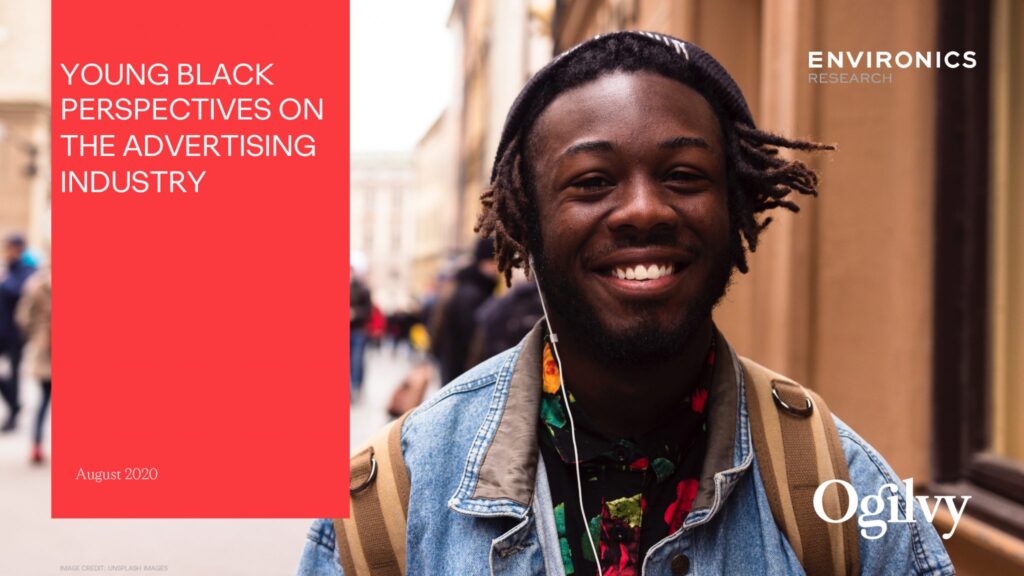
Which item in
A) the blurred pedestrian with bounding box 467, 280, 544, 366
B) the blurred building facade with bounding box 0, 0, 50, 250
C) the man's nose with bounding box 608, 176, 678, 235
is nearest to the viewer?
the man's nose with bounding box 608, 176, 678, 235

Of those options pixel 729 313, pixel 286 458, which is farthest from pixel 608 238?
pixel 729 313

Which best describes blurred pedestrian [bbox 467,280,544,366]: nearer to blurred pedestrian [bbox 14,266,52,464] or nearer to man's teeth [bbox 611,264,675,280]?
blurred pedestrian [bbox 14,266,52,464]

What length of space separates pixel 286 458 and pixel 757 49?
3497 millimetres

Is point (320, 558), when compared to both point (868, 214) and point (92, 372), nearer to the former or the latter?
point (92, 372)

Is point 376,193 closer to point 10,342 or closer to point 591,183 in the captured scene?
point 591,183

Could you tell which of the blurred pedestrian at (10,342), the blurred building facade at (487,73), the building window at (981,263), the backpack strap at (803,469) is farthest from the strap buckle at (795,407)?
the blurred building facade at (487,73)

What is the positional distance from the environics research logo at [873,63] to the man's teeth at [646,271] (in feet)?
4.40

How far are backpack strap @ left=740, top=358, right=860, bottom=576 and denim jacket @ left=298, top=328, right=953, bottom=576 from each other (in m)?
0.02

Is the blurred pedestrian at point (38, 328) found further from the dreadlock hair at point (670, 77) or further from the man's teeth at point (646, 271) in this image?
the man's teeth at point (646, 271)

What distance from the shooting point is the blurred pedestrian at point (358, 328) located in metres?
9.95

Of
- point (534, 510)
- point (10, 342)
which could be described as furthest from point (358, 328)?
point (534, 510)

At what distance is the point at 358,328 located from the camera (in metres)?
10.6

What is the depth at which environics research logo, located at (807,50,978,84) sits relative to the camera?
2.69 meters

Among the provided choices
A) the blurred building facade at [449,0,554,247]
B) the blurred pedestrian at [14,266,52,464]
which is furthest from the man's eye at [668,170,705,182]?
the blurred building facade at [449,0,554,247]
